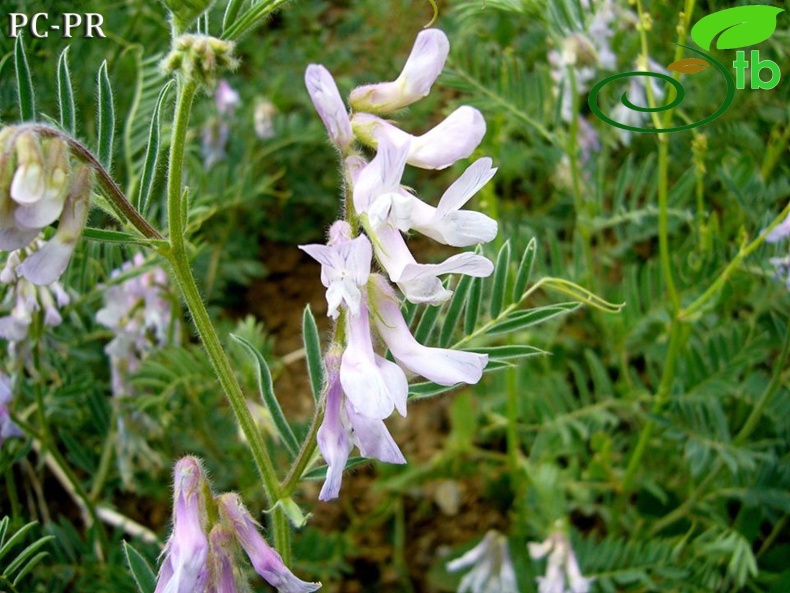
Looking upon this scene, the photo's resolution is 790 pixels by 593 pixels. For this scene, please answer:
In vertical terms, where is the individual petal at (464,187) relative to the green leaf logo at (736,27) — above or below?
below

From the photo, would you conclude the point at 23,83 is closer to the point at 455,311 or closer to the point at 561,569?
the point at 455,311

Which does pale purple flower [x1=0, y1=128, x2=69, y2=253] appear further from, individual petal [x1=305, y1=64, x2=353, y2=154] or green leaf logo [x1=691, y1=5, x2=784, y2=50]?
green leaf logo [x1=691, y1=5, x2=784, y2=50]

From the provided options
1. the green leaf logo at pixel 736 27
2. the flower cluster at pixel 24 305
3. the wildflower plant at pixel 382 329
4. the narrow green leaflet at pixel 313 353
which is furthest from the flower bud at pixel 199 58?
the green leaf logo at pixel 736 27

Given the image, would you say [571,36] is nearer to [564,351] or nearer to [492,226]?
[564,351]

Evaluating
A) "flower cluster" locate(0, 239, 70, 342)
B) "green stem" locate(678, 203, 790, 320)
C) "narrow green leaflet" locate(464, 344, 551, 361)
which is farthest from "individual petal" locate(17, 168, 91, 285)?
"green stem" locate(678, 203, 790, 320)

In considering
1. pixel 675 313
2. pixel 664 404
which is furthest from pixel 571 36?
pixel 664 404

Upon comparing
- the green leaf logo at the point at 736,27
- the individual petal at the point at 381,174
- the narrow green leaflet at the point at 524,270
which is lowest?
the narrow green leaflet at the point at 524,270

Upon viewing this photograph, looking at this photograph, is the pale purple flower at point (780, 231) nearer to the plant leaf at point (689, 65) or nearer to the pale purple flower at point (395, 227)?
the plant leaf at point (689, 65)

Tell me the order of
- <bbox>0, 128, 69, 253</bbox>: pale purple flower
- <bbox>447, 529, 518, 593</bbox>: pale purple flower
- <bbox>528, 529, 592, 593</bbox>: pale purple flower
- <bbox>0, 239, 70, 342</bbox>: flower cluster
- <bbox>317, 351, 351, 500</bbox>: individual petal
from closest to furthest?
<bbox>0, 128, 69, 253</bbox>: pale purple flower < <bbox>317, 351, 351, 500</bbox>: individual petal < <bbox>0, 239, 70, 342</bbox>: flower cluster < <bbox>528, 529, 592, 593</bbox>: pale purple flower < <bbox>447, 529, 518, 593</bbox>: pale purple flower
